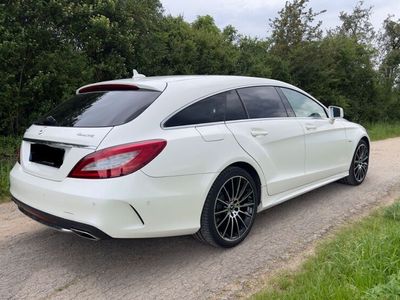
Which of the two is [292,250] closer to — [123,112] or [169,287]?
[169,287]

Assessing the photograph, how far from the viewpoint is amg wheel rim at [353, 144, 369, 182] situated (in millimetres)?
6004

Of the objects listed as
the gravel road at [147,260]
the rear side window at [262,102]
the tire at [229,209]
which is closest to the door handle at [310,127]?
the rear side window at [262,102]

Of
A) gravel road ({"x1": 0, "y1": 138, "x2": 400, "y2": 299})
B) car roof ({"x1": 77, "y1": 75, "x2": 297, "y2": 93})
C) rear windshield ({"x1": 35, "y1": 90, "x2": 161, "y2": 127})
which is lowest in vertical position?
gravel road ({"x1": 0, "y1": 138, "x2": 400, "y2": 299})

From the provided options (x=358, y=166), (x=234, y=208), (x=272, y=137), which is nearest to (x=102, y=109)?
(x=234, y=208)

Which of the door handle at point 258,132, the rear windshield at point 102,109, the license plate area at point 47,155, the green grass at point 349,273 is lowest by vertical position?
the green grass at point 349,273

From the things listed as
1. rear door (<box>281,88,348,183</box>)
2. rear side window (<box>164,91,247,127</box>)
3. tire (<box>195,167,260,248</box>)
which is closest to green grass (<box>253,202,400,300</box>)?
tire (<box>195,167,260,248</box>)

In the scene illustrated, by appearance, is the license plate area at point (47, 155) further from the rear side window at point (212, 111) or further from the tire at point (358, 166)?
the tire at point (358, 166)

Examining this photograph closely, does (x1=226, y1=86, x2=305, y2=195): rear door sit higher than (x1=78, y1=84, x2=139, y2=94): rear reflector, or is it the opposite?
(x1=78, y1=84, x2=139, y2=94): rear reflector

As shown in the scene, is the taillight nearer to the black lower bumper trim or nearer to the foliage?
the black lower bumper trim

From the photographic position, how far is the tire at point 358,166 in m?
5.93

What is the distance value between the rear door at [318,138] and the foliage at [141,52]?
4595mm

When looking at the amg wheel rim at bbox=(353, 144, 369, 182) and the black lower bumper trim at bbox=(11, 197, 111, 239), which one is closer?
the black lower bumper trim at bbox=(11, 197, 111, 239)

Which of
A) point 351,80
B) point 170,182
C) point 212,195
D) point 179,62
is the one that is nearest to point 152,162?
point 170,182

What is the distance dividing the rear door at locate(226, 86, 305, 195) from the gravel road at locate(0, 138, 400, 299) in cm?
51
